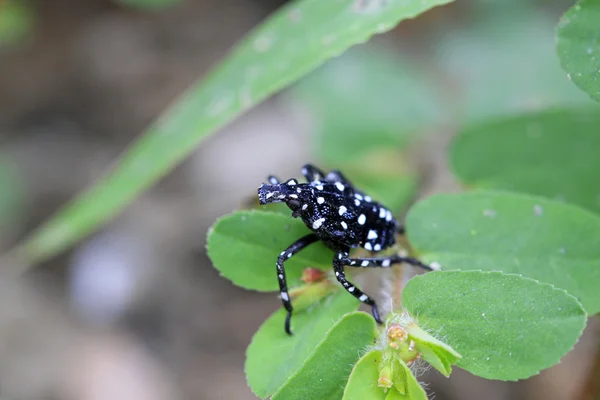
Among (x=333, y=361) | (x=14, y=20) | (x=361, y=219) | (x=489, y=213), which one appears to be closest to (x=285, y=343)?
(x=333, y=361)

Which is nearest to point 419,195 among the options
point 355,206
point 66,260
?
point 355,206

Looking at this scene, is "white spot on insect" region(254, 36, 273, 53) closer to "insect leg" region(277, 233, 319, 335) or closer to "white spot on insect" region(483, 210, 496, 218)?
"insect leg" region(277, 233, 319, 335)

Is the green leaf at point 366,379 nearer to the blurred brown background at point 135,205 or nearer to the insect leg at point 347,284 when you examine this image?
the insect leg at point 347,284

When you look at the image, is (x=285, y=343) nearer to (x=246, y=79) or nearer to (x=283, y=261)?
(x=283, y=261)

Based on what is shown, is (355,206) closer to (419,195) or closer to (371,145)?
(419,195)

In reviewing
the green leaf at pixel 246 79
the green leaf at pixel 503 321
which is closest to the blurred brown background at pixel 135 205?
the green leaf at pixel 246 79

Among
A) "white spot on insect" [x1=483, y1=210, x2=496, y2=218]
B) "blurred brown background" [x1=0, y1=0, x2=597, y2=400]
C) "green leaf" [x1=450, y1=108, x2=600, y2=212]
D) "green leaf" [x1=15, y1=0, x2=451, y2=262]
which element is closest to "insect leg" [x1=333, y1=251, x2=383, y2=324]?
"white spot on insect" [x1=483, y1=210, x2=496, y2=218]

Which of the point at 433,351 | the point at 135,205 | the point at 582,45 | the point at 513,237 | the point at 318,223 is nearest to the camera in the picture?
the point at 433,351
